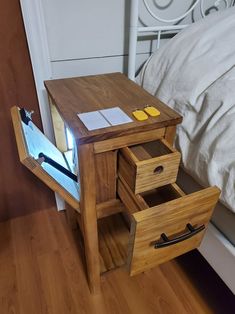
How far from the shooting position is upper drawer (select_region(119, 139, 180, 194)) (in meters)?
0.59

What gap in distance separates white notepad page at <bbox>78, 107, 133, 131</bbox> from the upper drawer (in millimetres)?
77

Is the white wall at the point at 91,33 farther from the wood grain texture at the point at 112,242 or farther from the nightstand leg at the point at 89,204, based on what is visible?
the wood grain texture at the point at 112,242

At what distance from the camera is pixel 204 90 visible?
0.75 m

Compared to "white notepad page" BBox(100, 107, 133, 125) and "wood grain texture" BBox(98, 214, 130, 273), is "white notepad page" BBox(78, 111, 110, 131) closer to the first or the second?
"white notepad page" BBox(100, 107, 133, 125)

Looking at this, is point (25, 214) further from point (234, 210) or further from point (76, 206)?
point (234, 210)

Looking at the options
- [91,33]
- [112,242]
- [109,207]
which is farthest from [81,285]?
[91,33]

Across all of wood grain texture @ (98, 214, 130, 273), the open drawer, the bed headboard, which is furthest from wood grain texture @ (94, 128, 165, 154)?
wood grain texture @ (98, 214, 130, 273)

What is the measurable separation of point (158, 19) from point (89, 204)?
74 cm

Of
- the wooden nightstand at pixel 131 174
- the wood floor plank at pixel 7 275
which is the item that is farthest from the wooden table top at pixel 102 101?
the wood floor plank at pixel 7 275

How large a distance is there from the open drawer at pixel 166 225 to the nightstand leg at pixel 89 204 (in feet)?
0.34

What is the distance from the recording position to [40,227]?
1238 millimetres

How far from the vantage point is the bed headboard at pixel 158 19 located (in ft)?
2.95

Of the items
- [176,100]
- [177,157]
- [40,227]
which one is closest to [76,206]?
[177,157]

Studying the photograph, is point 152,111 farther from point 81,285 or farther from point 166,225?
point 81,285
